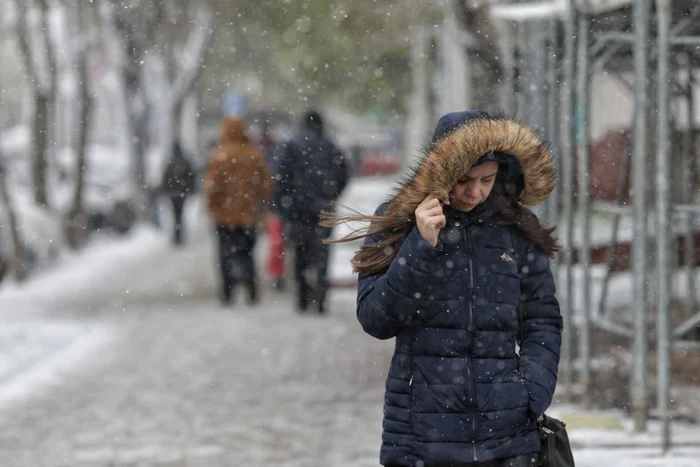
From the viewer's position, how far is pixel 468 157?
13.0 ft

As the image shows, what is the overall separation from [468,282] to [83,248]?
A: 2085 centimetres

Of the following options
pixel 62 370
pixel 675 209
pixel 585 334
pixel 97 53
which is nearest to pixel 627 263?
pixel 585 334

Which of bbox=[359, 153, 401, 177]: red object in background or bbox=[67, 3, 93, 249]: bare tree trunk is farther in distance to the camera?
bbox=[359, 153, 401, 177]: red object in background

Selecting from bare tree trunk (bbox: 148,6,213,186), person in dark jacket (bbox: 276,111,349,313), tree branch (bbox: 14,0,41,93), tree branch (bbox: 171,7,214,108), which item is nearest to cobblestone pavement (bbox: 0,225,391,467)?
person in dark jacket (bbox: 276,111,349,313)

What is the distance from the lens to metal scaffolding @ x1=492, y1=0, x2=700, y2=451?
292 inches

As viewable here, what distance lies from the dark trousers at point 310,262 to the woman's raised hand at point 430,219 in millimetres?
9321

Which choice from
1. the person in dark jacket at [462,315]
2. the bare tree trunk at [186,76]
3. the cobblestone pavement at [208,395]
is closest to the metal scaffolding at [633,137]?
the cobblestone pavement at [208,395]

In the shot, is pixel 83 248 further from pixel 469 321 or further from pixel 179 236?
pixel 469 321

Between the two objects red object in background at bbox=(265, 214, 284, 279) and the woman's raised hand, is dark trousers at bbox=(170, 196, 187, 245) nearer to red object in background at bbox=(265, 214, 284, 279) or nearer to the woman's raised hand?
red object in background at bbox=(265, 214, 284, 279)

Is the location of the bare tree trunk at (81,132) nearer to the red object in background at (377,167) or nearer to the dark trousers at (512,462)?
the dark trousers at (512,462)

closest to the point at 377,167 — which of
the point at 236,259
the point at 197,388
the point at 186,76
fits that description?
the point at 186,76

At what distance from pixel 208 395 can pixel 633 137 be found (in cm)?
345

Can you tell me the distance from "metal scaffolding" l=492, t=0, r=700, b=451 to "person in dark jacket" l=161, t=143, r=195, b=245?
12.5 metres

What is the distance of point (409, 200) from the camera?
405 centimetres
